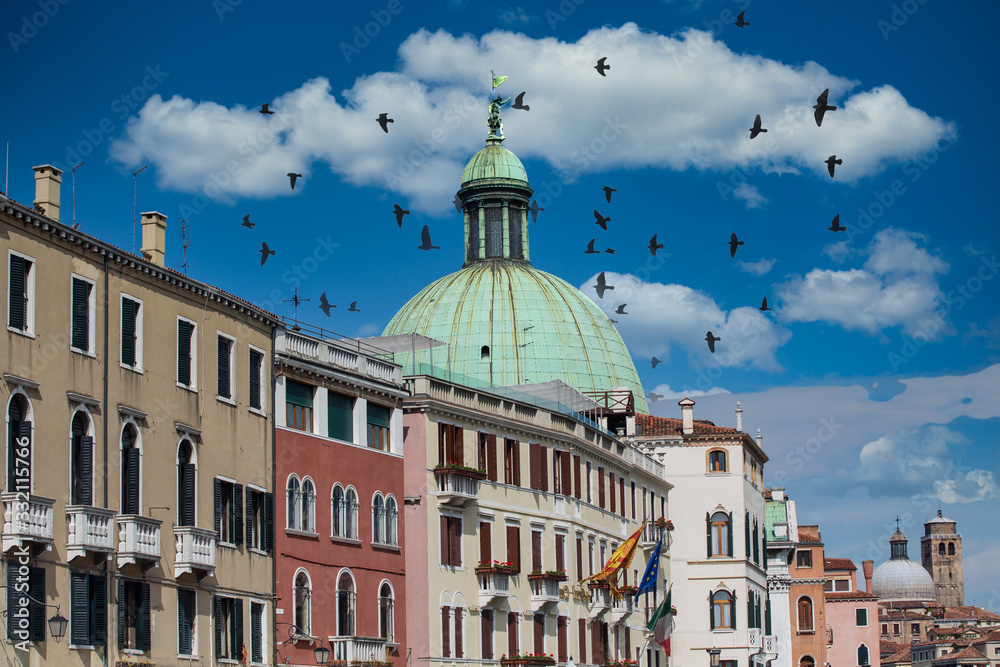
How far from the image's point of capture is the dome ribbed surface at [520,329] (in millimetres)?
88062

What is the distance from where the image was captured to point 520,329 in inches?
3501

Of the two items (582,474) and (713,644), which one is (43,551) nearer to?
(582,474)

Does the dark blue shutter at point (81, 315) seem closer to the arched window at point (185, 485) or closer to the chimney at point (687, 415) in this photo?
the arched window at point (185, 485)

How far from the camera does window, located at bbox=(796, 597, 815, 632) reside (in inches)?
4518

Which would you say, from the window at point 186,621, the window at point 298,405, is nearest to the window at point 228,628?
the window at point 186,621

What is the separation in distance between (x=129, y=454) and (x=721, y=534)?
156 feet

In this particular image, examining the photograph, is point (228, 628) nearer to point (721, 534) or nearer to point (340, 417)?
point (340, 417)

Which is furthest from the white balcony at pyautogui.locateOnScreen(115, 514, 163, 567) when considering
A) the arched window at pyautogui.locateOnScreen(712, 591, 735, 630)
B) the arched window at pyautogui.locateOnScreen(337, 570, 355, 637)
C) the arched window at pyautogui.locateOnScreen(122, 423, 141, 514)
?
the arched window at pyautogui.locateOnScreen(712, 591, 735, 630)

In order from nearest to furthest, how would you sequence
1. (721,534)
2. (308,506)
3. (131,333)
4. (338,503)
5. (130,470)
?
(130,470) → (131,333) → (308,506) → (338,503) → (721,534)

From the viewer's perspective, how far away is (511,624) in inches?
2419

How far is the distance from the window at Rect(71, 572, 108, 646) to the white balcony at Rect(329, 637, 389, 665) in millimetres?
11884

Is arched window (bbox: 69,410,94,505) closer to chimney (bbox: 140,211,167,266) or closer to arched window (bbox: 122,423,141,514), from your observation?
arched window (bbox: 122,423,141,514)

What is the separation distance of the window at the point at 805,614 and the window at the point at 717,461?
3422cm

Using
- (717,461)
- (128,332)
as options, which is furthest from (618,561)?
(128,332)
